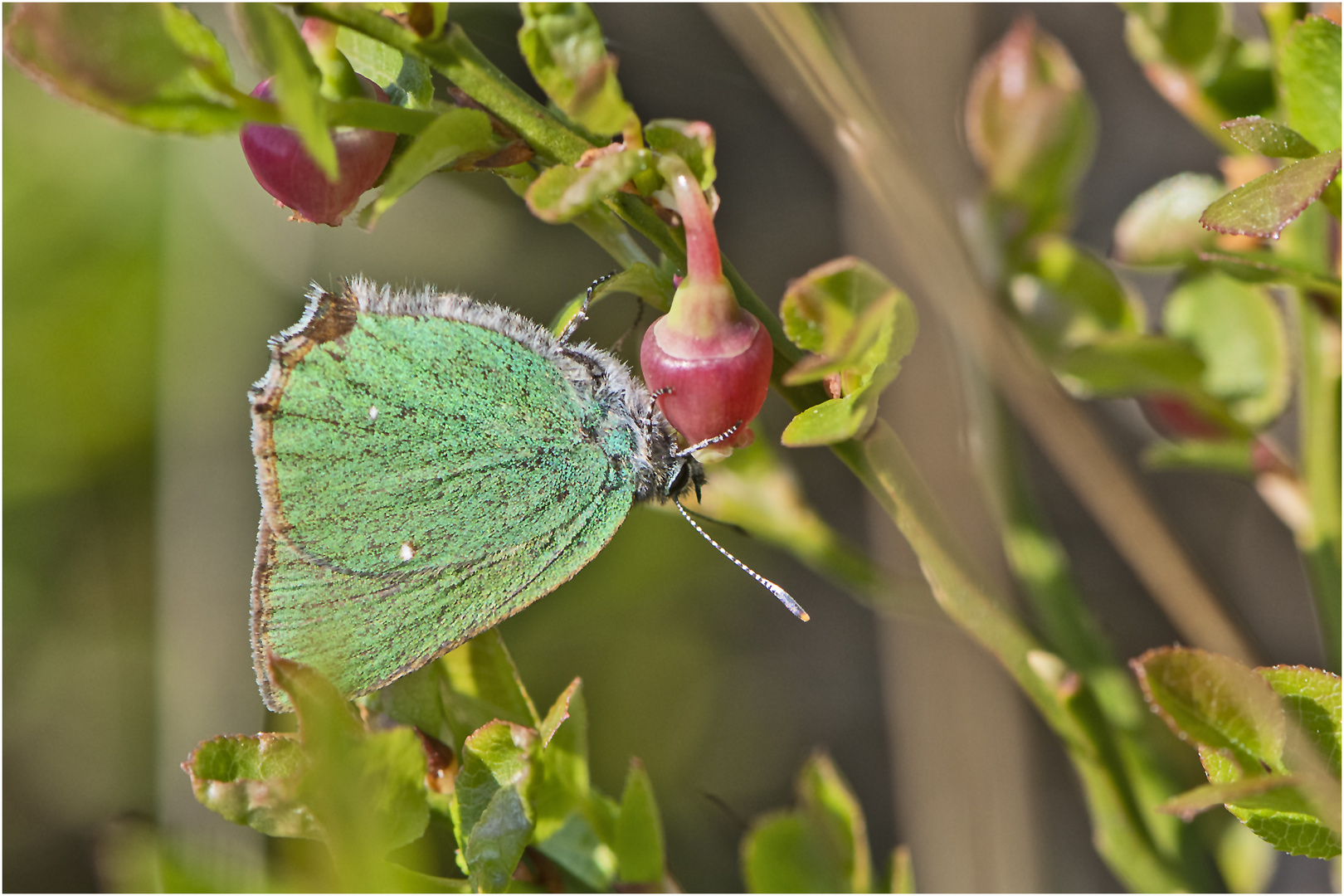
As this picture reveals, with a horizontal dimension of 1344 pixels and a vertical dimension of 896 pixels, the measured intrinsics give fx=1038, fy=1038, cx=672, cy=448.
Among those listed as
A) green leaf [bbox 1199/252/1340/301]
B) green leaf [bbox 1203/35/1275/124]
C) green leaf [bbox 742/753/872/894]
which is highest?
green leaf [bbox 1203/35/1275/124]

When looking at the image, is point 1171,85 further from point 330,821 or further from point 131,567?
point 131,567

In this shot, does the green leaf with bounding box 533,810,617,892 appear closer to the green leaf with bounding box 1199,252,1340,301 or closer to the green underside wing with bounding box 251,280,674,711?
the green underside wing with bounding box 251,280,674,711

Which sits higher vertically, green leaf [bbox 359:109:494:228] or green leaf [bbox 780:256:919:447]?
green leaf [bbox 359:109:494:228]

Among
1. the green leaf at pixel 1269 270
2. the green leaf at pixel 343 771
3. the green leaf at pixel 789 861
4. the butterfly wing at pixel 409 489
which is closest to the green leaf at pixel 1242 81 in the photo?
the green leaf at pixel 1269 270

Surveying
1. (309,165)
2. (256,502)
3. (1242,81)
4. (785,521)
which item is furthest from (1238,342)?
(256,502)

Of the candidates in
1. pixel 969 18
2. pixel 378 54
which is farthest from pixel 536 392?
pixel 969 18

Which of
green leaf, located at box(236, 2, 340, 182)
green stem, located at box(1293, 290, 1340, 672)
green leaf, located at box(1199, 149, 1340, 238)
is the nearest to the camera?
green leaf, located at box(236, 2, 340, 182)

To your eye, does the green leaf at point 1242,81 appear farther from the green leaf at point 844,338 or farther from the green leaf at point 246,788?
the green leaf at point 246,788

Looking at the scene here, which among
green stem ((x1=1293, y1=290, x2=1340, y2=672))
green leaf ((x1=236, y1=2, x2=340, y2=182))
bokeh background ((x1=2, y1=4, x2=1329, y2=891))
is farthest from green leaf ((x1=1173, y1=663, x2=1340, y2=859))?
bokeh background ((x1=2, y1=4, x2=1329, y2=891))
